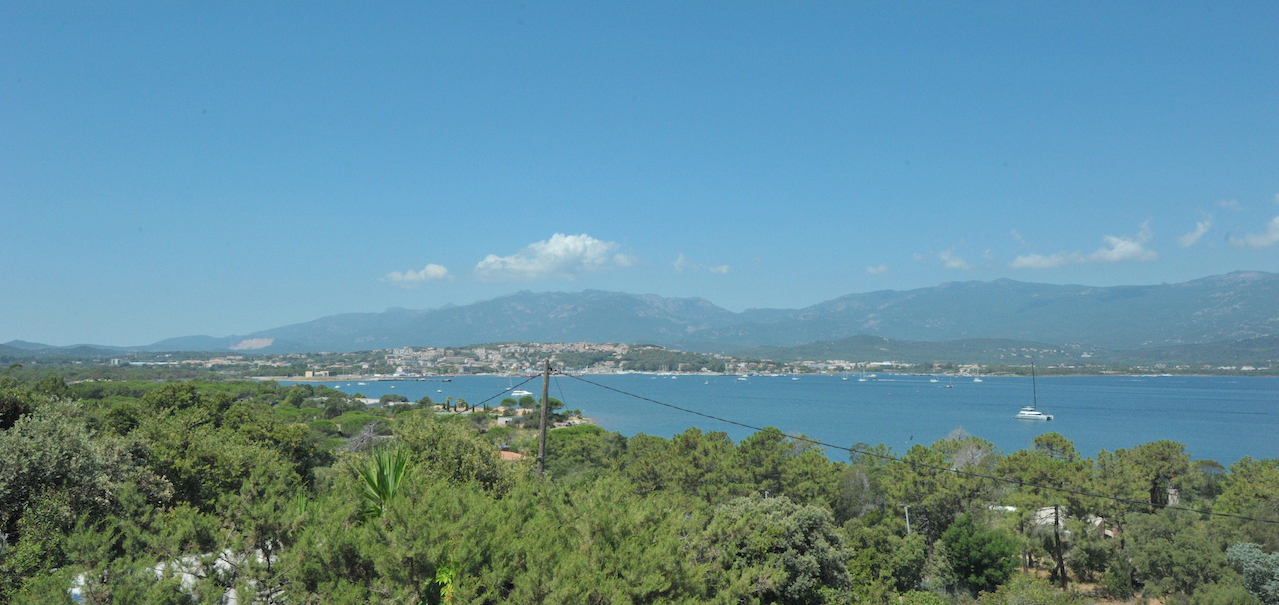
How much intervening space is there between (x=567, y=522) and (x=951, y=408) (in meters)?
99.4

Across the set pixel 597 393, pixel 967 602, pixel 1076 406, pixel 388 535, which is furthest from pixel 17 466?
pixel 597 393

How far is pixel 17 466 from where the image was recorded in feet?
32.0

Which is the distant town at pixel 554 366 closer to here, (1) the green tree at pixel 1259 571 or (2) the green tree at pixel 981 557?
(2) the green tree at pixel 981 557

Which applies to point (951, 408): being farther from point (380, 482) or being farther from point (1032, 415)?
point (380, 482)

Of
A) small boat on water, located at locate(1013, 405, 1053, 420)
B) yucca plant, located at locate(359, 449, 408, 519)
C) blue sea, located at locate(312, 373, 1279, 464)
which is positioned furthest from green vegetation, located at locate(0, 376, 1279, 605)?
small boat on water, located at locate(1013, 405, 1053, 420)

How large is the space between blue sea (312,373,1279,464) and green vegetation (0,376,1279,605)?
14.1 meters

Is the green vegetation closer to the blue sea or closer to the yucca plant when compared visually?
the yucca plant

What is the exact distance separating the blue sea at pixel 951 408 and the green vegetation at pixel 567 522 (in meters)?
14.1

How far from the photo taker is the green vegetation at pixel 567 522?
737 cm

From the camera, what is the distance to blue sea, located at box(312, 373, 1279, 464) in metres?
65.7

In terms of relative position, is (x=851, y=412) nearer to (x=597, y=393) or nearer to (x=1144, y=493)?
Answer: (x=597, y=393)

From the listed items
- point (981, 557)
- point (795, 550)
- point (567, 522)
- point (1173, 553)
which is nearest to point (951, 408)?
point (981, 557)

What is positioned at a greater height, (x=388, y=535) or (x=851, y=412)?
(x=388, y=535)

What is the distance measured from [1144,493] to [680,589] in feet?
72.0
